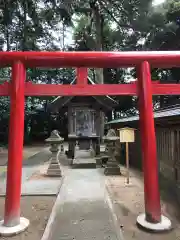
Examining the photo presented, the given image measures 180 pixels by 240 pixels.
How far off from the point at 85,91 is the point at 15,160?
177cm

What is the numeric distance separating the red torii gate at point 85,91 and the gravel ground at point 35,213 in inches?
7.1

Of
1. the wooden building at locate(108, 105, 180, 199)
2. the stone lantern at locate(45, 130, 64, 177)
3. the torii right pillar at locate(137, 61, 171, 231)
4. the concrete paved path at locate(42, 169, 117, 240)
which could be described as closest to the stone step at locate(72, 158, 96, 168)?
the stone lantern at locate(45, 130, 64, 177)

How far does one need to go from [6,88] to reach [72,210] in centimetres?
282

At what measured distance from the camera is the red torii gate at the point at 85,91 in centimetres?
427

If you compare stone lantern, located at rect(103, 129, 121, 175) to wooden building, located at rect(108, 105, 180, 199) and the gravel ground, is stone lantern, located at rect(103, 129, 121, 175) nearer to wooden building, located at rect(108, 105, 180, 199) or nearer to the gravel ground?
wooden building, located at rect(108, 105, 180, 199)

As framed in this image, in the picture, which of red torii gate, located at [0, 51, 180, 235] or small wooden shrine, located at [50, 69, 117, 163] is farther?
small wooden shrine, located at [50, 69, 117, 163]

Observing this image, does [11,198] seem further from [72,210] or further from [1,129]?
[1,129]

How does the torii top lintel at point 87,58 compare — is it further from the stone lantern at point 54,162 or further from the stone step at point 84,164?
the stone step at point 84,164

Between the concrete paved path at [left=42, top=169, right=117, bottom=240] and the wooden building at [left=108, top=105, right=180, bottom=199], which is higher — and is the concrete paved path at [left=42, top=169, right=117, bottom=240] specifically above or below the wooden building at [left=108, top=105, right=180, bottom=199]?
below

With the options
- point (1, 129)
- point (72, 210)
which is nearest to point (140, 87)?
point (72, 210)

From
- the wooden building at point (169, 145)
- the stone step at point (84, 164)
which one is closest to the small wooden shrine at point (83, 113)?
the stone step at point (84, 164)

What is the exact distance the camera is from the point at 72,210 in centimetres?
A: 509

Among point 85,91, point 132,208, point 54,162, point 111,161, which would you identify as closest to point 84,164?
point 111,161

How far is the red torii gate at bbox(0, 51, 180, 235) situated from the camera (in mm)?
4270
